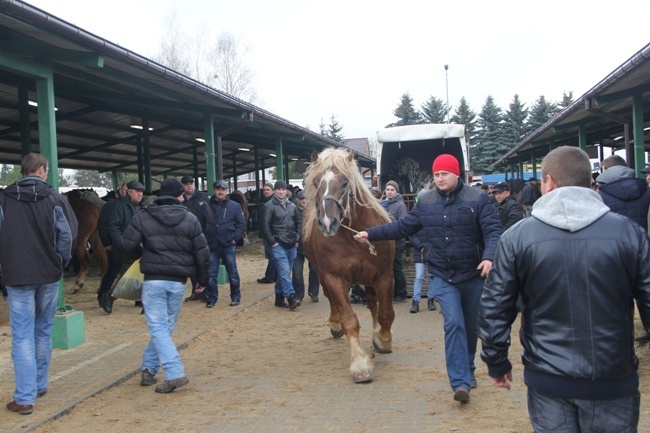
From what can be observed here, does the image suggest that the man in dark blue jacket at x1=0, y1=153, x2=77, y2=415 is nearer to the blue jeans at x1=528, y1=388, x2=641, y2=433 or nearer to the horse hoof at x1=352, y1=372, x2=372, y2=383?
the horse hoof at x1=352, y1=372, x2=372, y2=383

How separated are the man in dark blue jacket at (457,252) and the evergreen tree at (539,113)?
5632 cm

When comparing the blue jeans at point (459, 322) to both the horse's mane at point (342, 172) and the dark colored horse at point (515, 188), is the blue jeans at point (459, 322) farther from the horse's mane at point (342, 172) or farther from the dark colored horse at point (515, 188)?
the dark colored horse at point (515, 188)

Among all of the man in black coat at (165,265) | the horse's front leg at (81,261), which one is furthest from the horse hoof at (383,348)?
the horse's front leg at (81,261)

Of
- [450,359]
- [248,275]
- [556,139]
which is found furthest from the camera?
[556,139]

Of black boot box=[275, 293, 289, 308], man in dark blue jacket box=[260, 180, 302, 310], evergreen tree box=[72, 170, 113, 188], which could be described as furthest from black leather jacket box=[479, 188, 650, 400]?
evergreen tree box=[72, 170, 113, 188]

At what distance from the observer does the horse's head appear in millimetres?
5855

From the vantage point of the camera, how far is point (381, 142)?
15258 mm

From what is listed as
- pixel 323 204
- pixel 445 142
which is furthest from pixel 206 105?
pixel 323 204

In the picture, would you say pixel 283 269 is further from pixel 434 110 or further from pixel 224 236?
pixel 434 110

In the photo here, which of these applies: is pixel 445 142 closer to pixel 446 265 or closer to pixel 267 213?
pixel 267 213

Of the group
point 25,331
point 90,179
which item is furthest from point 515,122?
point 25,331

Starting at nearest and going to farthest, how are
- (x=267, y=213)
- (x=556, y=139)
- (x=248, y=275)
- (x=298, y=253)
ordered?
(x=267, y=213) < (x=298, y=253) < (x=248, y=275) < (x=556, y=139)

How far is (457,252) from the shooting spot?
16.2 ft

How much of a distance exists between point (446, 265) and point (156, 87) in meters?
7.21
